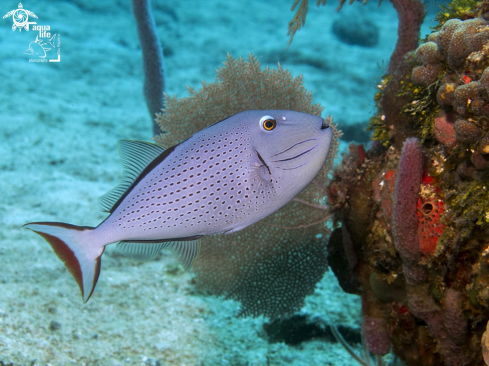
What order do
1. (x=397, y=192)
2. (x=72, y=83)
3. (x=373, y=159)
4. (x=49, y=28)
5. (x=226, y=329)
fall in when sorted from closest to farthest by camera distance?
(x=397, y=192)
(x=373, y=159)
(x=226, y=329)
(x=72, y=83)
(x=49, y=28)

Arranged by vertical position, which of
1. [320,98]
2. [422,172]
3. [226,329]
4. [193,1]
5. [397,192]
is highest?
[193,1]

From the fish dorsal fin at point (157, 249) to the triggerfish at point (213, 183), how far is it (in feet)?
0.41

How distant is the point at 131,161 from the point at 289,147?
0.93m

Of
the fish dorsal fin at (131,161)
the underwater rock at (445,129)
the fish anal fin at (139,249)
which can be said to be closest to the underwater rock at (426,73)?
the underwater rock at (445,129)

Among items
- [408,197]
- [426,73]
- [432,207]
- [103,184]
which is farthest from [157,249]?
[103,184]

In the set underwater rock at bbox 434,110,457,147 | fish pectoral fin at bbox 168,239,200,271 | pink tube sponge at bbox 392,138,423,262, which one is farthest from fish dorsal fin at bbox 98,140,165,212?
underwater rock at bbox 434,110,457,147

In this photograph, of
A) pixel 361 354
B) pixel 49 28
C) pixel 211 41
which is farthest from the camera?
pixel 211 41

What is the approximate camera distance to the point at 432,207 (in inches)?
82.2

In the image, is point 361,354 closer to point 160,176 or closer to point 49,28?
point 160,176

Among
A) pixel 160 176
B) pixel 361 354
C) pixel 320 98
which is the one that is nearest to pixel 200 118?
pixel 160 176

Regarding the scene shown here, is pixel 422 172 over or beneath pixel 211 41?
beneath

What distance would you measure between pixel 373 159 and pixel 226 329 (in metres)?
2.70

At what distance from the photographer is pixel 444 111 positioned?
6.93ft

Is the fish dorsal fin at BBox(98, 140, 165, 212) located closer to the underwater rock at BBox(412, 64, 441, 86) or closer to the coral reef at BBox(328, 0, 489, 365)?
the coral reef at BBox(328, 0, 489, 365)
